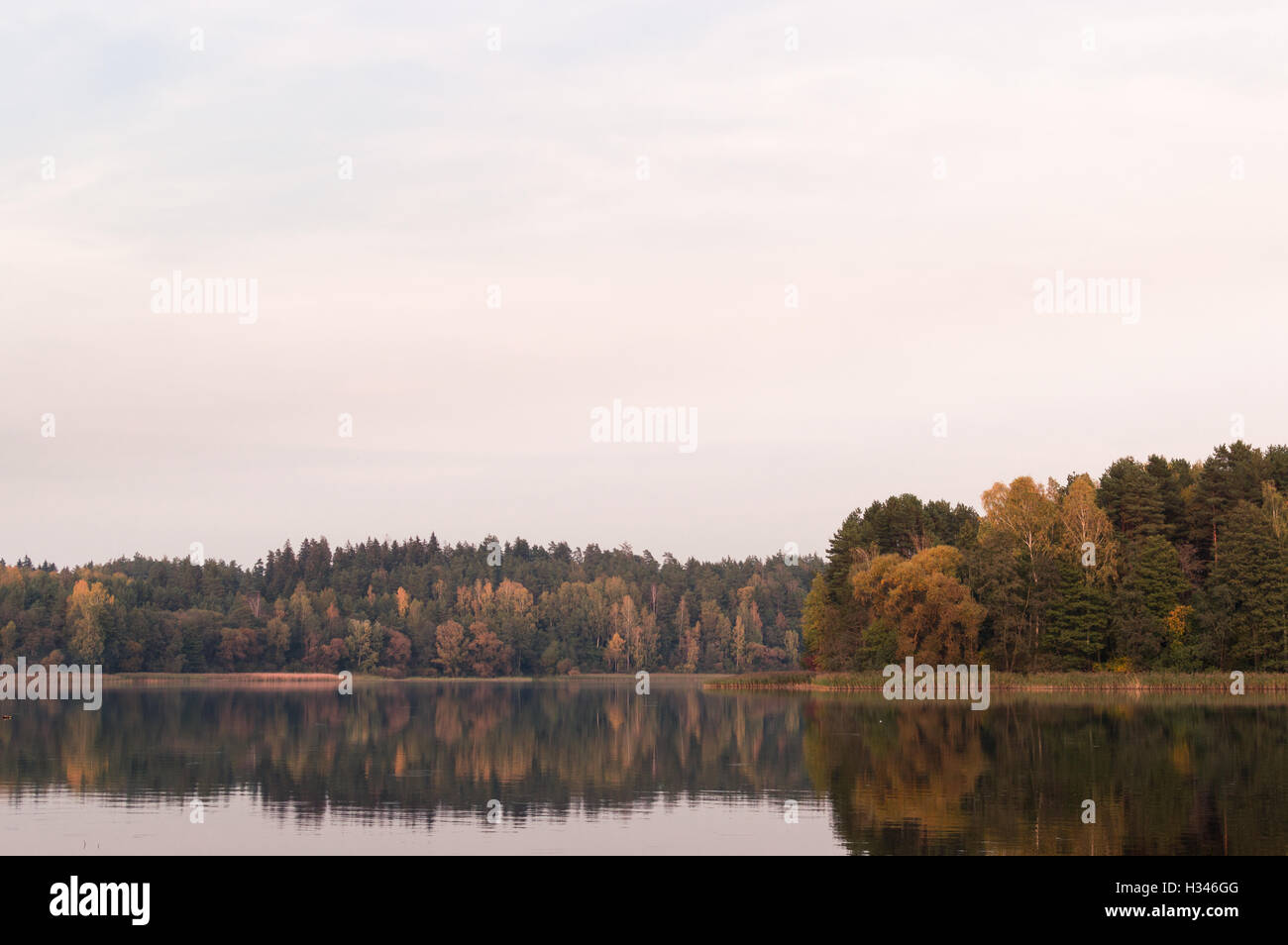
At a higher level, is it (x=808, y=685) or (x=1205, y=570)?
(x=1205, y=570)

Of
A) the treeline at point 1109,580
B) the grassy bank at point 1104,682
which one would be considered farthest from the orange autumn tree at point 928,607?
the grassy bank at point 1104,682

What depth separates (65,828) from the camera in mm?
36125

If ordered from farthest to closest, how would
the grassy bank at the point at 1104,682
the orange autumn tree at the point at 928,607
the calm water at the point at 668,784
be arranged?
the orange autumn tree at the point at 928,607 < the grassy bank at the point at 1104,682 < the calm water at the point at 668,784

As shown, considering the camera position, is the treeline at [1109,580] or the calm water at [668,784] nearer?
the calm water at [668,784]

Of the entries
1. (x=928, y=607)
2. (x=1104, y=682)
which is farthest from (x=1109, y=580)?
(x=928, y=607)

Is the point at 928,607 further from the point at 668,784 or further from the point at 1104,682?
the point at 668,784

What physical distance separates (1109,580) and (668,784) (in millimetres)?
84827

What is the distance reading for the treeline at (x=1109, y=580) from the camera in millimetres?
112750

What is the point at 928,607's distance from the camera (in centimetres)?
11588

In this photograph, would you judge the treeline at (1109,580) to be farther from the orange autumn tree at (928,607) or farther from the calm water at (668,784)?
the calm water at (668,784)

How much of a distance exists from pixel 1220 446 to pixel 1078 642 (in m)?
26.9

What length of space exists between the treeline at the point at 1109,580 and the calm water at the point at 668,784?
28418 millimetres
